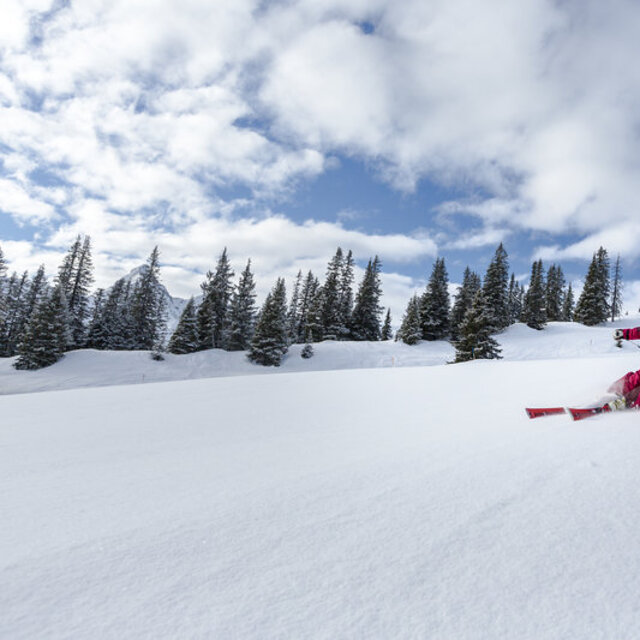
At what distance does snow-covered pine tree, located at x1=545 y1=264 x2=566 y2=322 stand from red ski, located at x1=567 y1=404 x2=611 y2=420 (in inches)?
2339

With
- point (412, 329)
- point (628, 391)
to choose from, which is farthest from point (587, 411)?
point (412, 329)

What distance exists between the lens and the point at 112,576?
1.56m

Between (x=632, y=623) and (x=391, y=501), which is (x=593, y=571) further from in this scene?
(x=391, y=501)

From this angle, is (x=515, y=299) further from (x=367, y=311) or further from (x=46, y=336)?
(x=46, y=336)

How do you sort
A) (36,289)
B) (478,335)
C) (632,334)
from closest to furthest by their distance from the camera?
(632,334) → (478,335) → (36,289)

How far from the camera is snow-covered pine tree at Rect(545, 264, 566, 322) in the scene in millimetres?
54938

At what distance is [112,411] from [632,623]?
5.78 metres

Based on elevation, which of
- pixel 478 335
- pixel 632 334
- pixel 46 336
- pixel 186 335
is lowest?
pixel 46 336

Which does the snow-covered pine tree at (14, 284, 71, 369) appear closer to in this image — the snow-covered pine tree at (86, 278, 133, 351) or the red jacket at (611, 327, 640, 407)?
the snow-covered pine tree at (86, 278, 133, 351)

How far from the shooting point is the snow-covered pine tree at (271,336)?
29.9 meters

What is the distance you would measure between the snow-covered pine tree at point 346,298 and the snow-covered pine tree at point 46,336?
2593 cm

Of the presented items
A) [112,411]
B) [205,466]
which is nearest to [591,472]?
[205,466]

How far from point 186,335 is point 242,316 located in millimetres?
5863

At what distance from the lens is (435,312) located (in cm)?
3934
